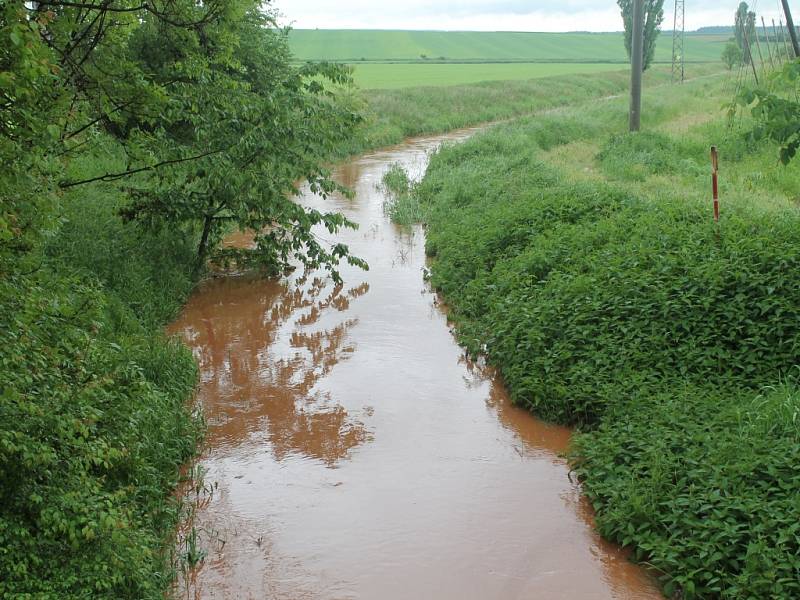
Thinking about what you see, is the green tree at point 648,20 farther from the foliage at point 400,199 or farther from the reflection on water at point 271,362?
the reflection on water at point 271,362

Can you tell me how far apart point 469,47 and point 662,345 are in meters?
88.7

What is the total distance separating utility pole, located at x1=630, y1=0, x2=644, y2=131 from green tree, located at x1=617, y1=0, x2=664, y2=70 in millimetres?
25789

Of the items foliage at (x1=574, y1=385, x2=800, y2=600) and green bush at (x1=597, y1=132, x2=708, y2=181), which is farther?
A: green bush at (x1=597, y1=132, x2=708, y2=181)

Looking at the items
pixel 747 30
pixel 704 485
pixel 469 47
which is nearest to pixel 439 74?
pixel 469 47

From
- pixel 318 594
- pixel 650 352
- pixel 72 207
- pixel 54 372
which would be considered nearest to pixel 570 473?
pixel 650 352

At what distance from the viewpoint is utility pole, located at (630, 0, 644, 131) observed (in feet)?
64.6

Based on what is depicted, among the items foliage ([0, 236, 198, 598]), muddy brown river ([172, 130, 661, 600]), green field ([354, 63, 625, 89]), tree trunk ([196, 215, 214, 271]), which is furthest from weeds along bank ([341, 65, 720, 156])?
foliage ([0, 236, 198, 598])

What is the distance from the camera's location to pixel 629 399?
24.5ft

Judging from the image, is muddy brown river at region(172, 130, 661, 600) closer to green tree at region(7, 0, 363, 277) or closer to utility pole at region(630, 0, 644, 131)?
green tree at region(7, 0, 363, 277)

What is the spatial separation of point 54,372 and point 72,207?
307 inches

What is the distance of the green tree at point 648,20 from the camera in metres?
45.5

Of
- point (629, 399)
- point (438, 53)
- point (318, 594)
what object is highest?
point (438, 53)

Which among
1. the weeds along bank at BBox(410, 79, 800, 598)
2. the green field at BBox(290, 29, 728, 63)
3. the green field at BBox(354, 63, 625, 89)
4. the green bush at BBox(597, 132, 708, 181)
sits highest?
the green field at BBox(290, 29, 728, 63)

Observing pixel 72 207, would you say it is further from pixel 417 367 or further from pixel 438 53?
pixel 438 53
